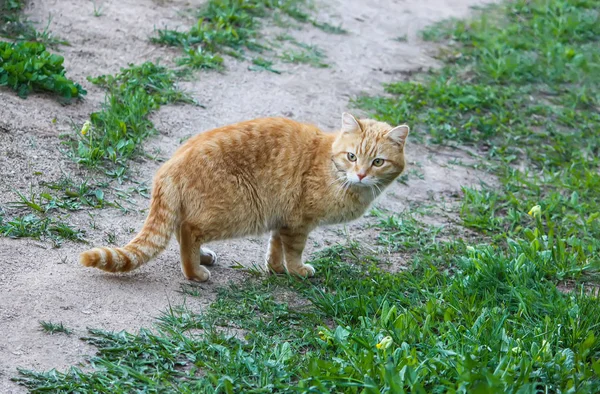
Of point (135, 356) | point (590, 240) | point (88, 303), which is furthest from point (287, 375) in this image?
point (590, 240)

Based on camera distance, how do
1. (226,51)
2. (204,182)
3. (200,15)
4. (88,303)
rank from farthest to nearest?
1. (200,15)
2. (226,51)
3. (204,182)
4. (88,303)

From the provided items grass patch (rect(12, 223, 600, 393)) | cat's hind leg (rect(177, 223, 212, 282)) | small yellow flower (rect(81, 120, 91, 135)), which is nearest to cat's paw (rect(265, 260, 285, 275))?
grass patch (rect(12, 223, 600, 393))

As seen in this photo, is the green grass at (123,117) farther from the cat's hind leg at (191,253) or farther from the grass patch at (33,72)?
the cat's hind leg at (191,253)

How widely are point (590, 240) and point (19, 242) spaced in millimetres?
4300

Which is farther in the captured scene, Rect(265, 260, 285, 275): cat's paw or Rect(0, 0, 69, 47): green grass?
Rect(0, 0, 69, 47): green grass

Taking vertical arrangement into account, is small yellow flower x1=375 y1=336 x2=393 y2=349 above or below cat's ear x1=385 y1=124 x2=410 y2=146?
below

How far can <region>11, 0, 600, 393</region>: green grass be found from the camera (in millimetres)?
3746

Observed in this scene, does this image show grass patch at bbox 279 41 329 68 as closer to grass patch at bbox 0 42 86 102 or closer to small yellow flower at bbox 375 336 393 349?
grass patch at bbox 0 42 86 102

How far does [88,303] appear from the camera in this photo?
4480 mm

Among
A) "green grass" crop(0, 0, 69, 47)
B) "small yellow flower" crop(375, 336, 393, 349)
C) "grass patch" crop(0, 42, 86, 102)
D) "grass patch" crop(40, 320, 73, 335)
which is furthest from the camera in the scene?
"green grass" crop(0, 0, 69, 47)

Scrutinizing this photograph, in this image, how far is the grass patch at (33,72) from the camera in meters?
6.68

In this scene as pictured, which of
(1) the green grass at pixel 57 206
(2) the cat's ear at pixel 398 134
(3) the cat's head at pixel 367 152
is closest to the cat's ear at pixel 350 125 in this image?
(3) the cat's head at pixel 367 152

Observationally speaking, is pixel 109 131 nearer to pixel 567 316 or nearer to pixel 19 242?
pixel 19 242

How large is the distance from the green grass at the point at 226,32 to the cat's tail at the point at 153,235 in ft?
11.4
